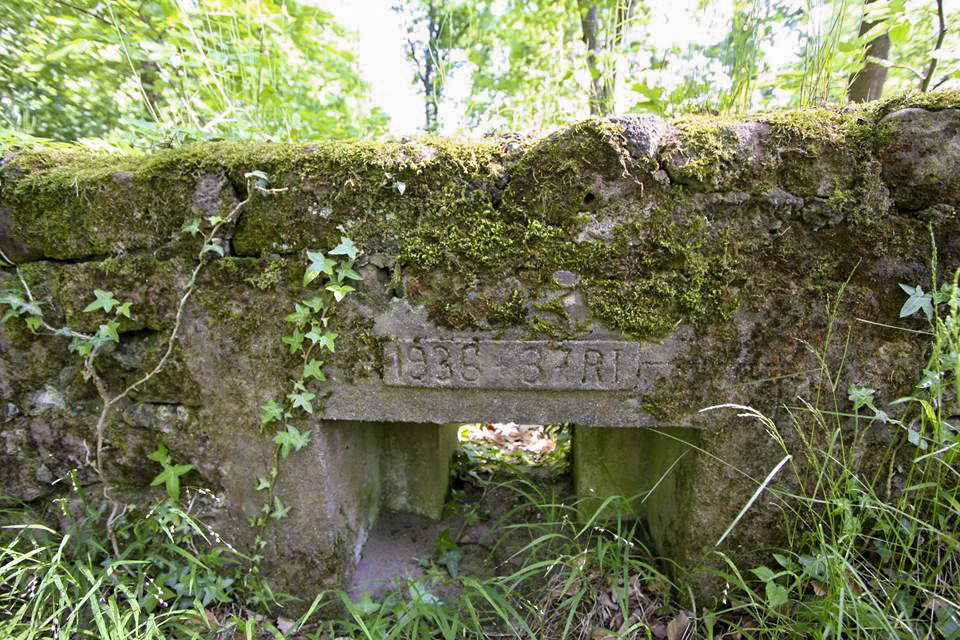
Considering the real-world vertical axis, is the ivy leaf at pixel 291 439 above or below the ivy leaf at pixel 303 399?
below

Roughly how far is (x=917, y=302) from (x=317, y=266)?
1642 mm

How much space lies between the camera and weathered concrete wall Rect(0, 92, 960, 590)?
4.17ft

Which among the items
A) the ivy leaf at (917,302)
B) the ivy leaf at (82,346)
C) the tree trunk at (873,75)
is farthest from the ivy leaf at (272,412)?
the tree trunk at (873,75)

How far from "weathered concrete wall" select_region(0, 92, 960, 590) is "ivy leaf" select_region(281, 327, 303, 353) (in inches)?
1.8

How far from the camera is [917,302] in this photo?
4.06 ft

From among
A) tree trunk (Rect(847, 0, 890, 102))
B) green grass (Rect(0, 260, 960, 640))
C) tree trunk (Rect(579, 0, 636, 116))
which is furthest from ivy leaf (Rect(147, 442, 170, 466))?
tree trunk (Rect(847, 0, 890, 102))

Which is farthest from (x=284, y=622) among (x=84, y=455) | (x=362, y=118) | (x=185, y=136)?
(x=362, y=118)

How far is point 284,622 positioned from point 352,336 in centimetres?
108

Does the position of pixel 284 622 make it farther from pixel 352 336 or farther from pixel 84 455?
pixel 352 336

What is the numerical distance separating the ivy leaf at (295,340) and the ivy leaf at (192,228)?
0.41m

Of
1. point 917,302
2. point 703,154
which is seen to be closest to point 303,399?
point 703,154

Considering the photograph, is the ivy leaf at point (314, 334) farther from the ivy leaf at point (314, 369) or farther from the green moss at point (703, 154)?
the green moss at point (703, 154)

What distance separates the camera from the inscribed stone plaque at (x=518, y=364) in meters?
1.39

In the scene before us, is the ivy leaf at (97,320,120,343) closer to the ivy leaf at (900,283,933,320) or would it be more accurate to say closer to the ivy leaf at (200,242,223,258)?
the ivy leaf at (200,242,223,258)
